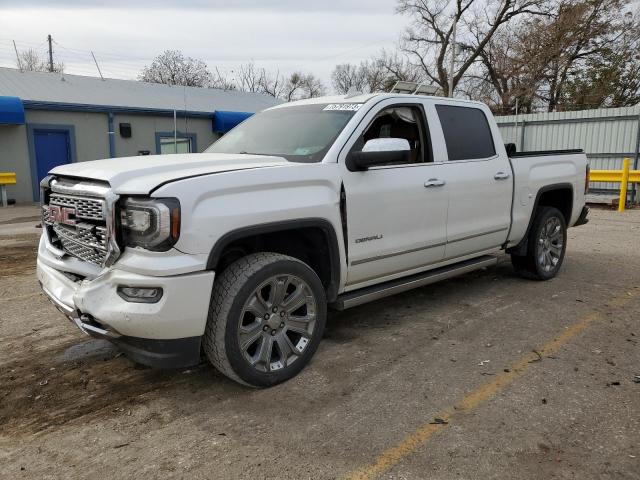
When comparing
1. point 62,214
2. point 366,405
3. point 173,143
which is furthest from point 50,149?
point 366,405

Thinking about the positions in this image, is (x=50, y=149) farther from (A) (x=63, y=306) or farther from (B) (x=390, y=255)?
(B) (x=390, y=255)

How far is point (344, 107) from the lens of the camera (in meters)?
4.27

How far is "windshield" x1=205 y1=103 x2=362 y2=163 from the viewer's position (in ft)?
13.0

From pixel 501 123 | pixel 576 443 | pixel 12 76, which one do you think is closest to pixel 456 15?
pixel 501 123

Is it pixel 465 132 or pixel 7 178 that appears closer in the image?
pixel 465 132

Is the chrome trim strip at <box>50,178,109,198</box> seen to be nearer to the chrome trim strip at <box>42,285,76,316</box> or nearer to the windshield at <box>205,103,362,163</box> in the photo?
the chrome trim strip at <box>42,285,76,316</box>

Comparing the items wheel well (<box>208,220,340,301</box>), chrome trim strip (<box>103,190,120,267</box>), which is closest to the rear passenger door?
wheel well (<box>208,220,340,301</box>)

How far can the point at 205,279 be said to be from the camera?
2.97 meters

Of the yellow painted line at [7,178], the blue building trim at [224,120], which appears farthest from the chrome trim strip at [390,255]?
the blue building trim at [224,120]

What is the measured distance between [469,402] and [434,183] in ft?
6.24

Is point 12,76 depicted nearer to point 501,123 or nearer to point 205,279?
point 501,123

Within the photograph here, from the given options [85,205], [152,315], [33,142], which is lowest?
[152,315]

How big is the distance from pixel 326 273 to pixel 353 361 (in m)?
0.67

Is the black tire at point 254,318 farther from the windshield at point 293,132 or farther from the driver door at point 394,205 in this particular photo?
the windshield at point 293,132
